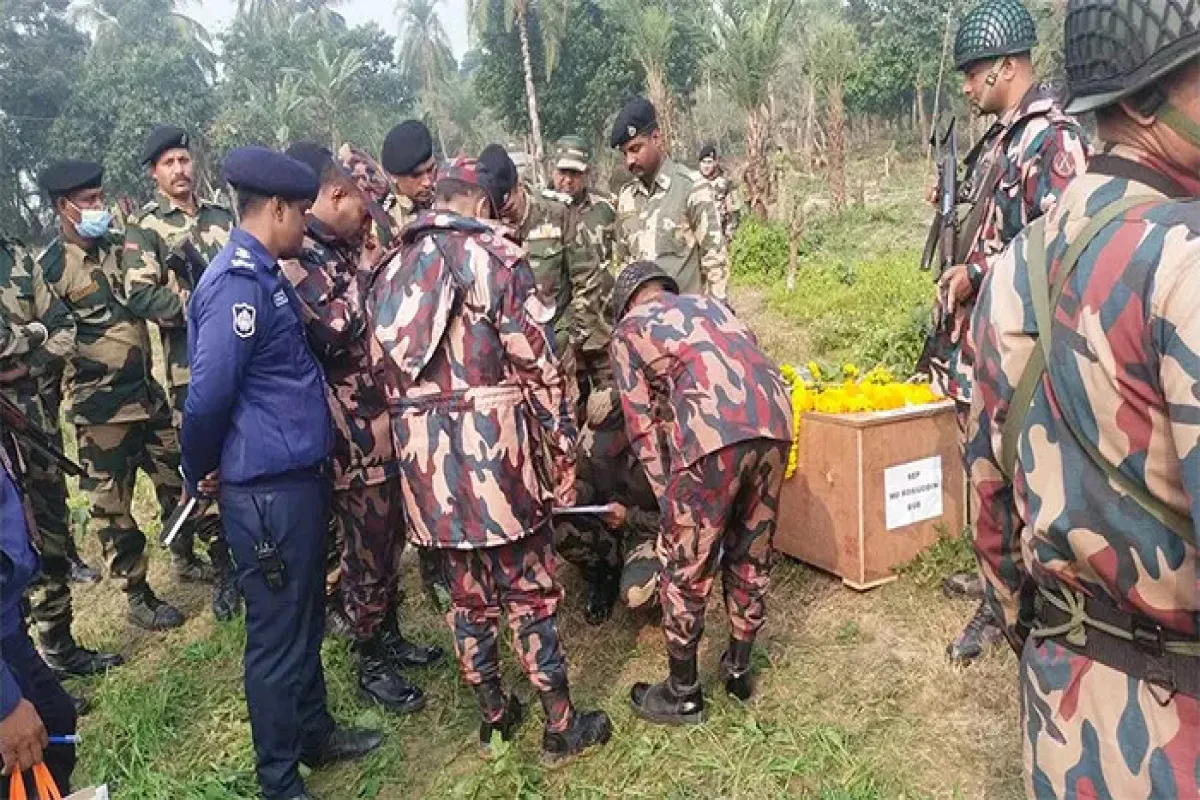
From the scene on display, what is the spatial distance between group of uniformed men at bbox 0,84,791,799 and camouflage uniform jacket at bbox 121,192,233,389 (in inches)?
18.0

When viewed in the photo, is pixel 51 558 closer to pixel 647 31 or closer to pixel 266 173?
pixel 266 173

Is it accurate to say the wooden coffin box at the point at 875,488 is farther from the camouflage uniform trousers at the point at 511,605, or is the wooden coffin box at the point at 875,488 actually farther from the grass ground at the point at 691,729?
the camouflage uniform trousers at the point at 511,605

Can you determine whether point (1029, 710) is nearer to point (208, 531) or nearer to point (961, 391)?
point (961, 391)

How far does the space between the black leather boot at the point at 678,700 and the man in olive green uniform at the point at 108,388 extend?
2.88 meters

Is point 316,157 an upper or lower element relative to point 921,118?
lower

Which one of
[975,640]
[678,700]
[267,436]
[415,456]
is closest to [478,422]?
[415,456]

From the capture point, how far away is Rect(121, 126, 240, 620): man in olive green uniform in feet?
15.9

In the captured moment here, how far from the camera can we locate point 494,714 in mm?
3377

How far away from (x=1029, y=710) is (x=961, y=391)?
1945mm

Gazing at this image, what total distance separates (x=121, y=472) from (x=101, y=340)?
0.74m

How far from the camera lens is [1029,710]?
1.63 m

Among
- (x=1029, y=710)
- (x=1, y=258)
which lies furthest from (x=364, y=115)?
(x=1029, y=710)

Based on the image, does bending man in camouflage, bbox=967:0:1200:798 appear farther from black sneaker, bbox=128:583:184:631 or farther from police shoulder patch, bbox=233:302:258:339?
black sneaker, bbox=128:583:184:631

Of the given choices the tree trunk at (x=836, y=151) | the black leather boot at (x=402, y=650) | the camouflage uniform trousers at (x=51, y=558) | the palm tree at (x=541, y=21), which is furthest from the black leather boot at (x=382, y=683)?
the palm tree at (x=541, y=21)
